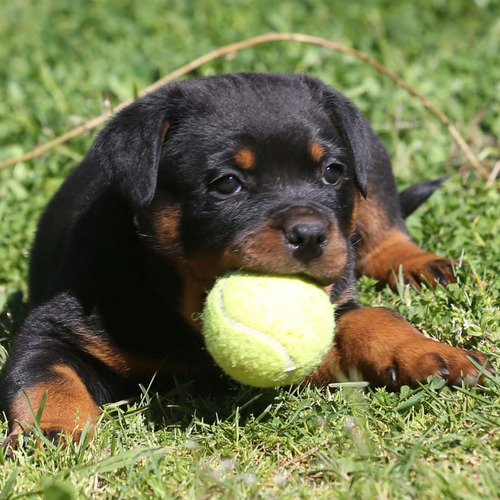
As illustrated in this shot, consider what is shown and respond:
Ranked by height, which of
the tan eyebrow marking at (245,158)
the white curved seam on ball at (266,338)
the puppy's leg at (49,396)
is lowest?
the puppy's leg at (49,396)

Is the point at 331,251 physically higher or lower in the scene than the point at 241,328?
higher

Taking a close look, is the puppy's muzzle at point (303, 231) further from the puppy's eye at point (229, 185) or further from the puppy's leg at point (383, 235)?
the puppy's leg at point (383, 235)

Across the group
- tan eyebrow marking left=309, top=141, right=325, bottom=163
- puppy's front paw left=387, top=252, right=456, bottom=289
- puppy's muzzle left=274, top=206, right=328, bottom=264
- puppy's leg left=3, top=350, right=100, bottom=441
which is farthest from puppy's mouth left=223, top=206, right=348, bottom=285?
puppy's front paw left=387, top=252, right=456, bottom=289

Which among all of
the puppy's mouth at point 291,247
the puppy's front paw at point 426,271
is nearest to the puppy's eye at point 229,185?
the puppy's mouth at point 291,247

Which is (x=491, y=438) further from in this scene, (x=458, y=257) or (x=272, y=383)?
(x=458, y=257)

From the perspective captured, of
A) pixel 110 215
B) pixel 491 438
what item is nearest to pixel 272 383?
pixel 491 438

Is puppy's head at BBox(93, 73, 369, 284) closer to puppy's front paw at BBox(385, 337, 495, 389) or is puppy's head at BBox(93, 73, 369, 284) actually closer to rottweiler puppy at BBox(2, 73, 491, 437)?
rottweiler puppy at BBox(2, 73, 491, 437)

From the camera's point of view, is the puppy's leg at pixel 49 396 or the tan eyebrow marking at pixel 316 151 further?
the tan eyebrow marking at pixel 316 151
